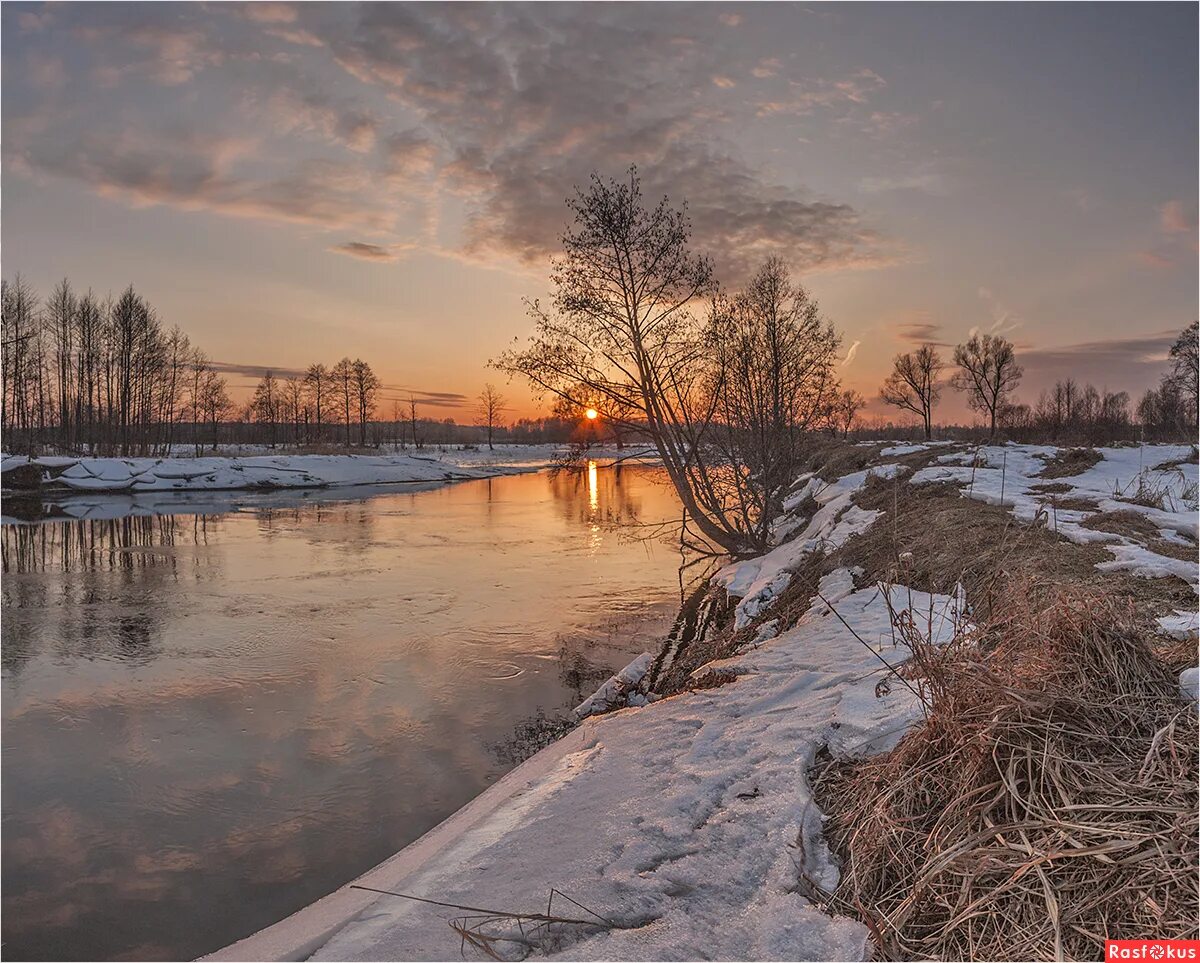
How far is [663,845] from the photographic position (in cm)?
316

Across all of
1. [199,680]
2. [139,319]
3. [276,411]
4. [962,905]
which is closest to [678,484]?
[199,680]

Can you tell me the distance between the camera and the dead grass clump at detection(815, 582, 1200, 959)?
1.93 meters

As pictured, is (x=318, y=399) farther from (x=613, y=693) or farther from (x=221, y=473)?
(x=613, y=693)

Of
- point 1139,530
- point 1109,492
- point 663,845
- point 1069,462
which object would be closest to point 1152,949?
point 663,845

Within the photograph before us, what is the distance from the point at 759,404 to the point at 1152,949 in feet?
43.2

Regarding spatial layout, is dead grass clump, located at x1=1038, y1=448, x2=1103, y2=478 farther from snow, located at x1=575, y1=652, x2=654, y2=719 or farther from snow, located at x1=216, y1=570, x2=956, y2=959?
snow, located at x1=216, y1=570, x2=956, y2=959

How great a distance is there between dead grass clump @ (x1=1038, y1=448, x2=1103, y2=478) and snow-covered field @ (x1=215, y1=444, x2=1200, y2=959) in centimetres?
686

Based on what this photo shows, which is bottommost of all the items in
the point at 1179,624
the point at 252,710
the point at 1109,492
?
the point at 252,710

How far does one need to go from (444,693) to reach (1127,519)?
7.92 meters

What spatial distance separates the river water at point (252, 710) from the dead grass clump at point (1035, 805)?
3.37 meters

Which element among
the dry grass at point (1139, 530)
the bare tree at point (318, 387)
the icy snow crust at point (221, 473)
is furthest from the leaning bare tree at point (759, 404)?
the bare tree at point (318, 387)

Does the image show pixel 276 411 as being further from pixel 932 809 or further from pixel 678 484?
pixel 932 809

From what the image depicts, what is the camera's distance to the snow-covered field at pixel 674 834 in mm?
2564

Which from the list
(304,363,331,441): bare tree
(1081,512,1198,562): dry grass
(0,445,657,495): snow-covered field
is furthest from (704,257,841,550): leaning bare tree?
(304,363,331,441): bare tree
